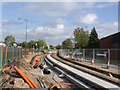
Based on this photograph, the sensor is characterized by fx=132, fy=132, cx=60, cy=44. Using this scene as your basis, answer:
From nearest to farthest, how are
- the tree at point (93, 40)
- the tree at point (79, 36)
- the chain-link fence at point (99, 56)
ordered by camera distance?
the chain-link fence at point (99, 56)
the tree at point (93, 40)
the tree at point (79, 36)

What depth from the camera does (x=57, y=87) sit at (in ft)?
24.8

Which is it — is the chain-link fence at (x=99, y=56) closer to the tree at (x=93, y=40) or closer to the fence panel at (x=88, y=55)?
the fence panel at (x=88, y=55)

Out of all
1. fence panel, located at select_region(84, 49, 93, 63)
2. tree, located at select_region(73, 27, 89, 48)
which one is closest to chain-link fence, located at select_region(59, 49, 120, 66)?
fence panel, located at select_region(84, 49, 93, 63)

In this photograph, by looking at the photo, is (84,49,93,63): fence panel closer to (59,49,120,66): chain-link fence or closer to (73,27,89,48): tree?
(59,49,120,66): chain-link fence

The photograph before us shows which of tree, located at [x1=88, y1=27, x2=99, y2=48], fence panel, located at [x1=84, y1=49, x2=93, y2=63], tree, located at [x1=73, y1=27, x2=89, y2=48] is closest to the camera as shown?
fence panel, located at [x1=84, y1=49, x2=93, y2=63]

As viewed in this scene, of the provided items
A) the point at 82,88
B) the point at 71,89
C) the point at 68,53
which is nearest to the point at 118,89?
the point at 82,88

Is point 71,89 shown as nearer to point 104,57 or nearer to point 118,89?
point 118,89

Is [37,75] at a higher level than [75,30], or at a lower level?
lower

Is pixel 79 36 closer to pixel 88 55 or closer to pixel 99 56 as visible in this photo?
pixel 88 55

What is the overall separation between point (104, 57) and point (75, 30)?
1136 inches

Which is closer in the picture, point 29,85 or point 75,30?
point 29,85

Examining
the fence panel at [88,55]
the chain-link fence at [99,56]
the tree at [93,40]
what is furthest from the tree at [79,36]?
the fence panel at [88,55]

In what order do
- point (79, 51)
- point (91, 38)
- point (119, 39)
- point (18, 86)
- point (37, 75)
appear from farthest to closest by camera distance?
point (91, 38)
point (119, 39)
point (79, 51)
point (37, 75)
point (18, 86)

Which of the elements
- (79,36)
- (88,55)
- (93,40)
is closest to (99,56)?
(88,55)
